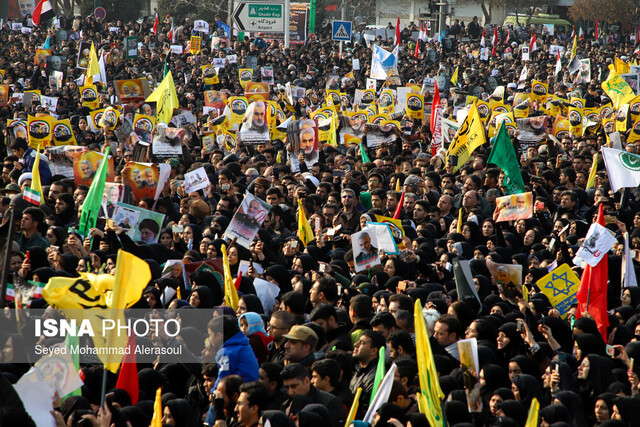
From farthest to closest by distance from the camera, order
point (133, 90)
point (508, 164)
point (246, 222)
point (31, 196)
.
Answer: point (133, 90), point (508, 164), point (31, 196), point (246, 222)

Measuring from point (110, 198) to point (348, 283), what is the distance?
302cm

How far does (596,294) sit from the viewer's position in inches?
309

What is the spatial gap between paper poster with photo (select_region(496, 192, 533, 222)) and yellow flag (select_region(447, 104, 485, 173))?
3346 mm

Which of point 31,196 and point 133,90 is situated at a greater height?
point 133,90

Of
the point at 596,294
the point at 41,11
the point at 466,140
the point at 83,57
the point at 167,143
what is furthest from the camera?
the point at 41,11

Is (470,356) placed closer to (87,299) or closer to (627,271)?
(87,299)

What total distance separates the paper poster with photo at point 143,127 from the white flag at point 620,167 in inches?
291

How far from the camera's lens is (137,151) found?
13.8m

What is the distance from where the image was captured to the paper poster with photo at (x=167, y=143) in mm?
13984

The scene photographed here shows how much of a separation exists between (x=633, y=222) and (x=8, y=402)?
789cm

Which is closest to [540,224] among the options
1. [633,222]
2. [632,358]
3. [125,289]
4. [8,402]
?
[633,222]

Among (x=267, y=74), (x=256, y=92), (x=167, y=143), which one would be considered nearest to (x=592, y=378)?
(x=167, y=143)

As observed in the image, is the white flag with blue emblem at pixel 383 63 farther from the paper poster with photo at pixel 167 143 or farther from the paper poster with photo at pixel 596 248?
the paper poster with photo at pixel 596 248

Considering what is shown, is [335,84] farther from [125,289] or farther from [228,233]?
[125,289]
